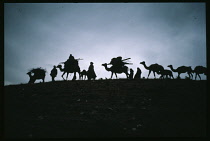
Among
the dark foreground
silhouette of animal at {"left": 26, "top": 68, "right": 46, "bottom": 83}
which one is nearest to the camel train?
silhouette of animal at {"left": 26, "top": 68, "right": 46, "bottom": 83}

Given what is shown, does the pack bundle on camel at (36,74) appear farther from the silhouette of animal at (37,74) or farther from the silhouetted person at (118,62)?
the silhouetted person at (118,62)

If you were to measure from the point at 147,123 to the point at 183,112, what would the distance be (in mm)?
2566

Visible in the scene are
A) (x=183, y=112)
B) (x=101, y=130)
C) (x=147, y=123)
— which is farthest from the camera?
(x=183, y=112)

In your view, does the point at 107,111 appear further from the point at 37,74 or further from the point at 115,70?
the point at 37,74

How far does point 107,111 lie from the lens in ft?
33.1

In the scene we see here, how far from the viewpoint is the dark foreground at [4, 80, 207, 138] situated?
8078 millimetres

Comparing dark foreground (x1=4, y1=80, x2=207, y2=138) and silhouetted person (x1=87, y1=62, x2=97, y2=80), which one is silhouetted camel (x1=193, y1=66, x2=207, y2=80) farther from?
silhouetted person (x1=87, y1=62, x2=97, y2=80)

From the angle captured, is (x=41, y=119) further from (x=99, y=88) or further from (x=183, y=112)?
(x=183, y=112)

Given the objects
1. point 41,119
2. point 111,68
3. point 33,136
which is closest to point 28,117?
point 41,119

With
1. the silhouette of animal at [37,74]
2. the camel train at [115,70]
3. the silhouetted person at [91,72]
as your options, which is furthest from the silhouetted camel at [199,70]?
the silhouette of animal at [37,74]

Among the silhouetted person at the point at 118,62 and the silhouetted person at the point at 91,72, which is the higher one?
the silhouetted person at the point at 118,62

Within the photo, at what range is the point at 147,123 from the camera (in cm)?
885

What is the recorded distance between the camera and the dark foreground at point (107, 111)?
8078 millimetres

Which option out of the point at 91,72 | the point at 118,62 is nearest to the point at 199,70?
the point at 118,62
